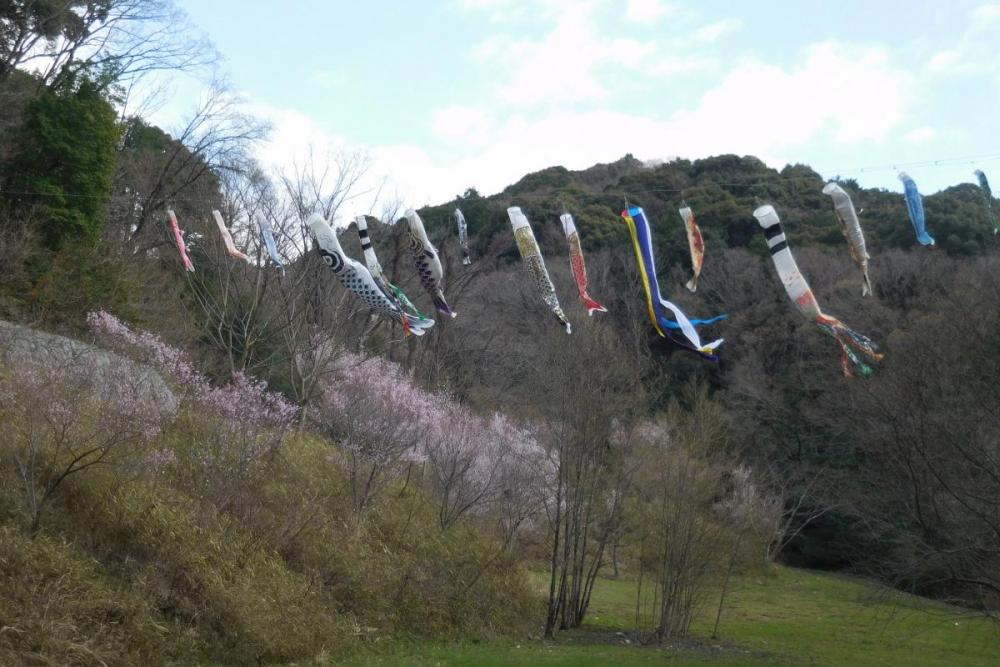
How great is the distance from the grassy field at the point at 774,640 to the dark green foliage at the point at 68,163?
11357 mm

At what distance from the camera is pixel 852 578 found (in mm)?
27734

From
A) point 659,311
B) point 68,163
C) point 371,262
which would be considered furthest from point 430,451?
point 68,163

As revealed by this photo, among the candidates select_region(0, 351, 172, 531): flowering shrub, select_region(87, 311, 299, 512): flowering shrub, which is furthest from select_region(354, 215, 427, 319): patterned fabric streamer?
select_region(87, 311, 299, 512): flowering shrub

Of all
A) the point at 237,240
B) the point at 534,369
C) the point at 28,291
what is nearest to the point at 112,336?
the point at 28,291

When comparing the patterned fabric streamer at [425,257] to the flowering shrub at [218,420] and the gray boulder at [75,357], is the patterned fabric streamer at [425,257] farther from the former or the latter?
the gray boulder at [75,357]

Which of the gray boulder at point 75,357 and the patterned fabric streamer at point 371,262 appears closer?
the patterned fabric streamer at point 371,262

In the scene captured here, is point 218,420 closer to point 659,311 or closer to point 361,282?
point 361,282

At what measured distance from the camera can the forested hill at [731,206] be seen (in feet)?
55.3

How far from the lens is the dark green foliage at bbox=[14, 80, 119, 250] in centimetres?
1870

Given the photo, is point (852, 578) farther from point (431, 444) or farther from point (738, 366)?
point (431, 444)

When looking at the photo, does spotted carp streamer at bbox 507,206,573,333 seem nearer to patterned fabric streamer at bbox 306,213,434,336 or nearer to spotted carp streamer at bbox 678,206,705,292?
patterned fabric streamer at bbox 306,213,434,336

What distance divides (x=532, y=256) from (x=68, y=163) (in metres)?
12.9

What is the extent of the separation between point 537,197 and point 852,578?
607 inches

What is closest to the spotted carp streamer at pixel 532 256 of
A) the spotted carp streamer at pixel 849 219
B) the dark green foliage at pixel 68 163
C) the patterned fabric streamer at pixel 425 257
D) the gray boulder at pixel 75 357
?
the patterned fabric streamer at pixel 425 257
